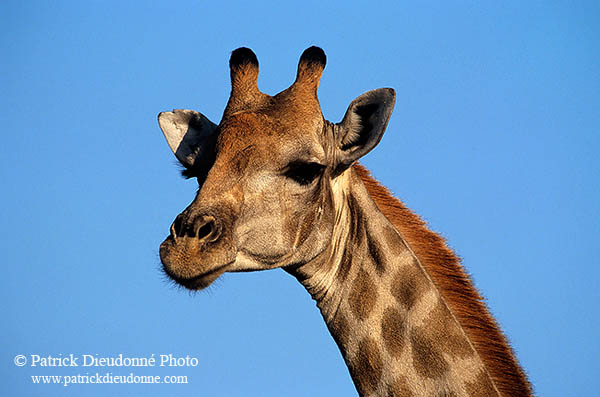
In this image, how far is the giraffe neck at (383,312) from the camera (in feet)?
25.5

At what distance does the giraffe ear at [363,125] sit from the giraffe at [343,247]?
13 mm

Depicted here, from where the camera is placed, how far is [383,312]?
8.11 m

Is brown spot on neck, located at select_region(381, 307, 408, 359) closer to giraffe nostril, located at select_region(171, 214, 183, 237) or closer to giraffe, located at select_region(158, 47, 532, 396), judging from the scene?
giraffe, located at select_region(158, 47, 532, 396)

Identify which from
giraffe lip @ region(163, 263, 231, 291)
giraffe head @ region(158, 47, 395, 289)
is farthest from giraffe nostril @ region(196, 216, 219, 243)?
giraffe lip @ region(163, 263, 231, 291)

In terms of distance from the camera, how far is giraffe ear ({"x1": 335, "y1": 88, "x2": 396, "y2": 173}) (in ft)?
27.1

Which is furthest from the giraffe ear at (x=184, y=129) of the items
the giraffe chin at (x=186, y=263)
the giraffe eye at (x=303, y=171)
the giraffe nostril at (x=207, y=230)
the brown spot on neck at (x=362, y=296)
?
the brown spot on neck at (x=362, y=296)

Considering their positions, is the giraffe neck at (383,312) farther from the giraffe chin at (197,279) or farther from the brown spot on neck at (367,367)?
the giraffe chin at (197,279)

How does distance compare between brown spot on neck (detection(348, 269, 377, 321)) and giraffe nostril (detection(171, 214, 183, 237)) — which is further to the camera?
brown spot on neck (detection(348, 269, 377, 321))

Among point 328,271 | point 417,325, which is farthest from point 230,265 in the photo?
point 417,325

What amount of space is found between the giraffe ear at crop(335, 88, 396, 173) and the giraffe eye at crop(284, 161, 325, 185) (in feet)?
1.20

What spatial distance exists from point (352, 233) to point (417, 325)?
129cm

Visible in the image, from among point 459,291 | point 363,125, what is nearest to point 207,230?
point 363,125

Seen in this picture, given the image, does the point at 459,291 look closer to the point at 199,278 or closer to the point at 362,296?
the point at 362,296

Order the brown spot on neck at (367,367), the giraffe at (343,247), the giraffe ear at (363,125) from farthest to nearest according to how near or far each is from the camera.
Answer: the giraffe ear at (363,125), the brown spot on neck at (367,367), the giraffe at (343,247)
